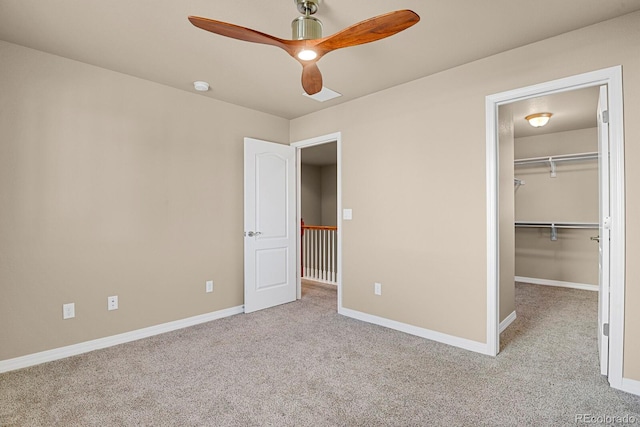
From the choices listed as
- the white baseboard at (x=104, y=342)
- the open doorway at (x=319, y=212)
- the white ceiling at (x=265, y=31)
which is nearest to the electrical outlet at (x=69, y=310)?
the white baseboard at (x=104, y=342)

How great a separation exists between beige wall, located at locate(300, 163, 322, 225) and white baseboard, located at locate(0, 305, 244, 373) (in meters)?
4.80

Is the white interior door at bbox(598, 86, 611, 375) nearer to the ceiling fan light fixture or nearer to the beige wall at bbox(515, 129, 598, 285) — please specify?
the ceiling fan light fixture

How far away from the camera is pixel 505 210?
3.35 meters

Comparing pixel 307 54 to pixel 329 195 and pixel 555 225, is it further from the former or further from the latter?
pixel 329 195

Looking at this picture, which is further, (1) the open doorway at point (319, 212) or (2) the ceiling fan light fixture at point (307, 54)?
(1) the open doorway at point (319, 212)

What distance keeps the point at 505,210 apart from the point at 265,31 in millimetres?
2806

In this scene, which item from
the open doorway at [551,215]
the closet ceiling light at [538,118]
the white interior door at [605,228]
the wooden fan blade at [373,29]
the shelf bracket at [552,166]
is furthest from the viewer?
the shelf bracket at [552,166]

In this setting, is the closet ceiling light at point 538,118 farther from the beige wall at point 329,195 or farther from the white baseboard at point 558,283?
the beige wall at point 329,195

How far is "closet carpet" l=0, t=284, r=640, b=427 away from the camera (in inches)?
74.9

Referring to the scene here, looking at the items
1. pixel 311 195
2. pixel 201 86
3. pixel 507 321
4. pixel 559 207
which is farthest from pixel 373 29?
pixel 311 195

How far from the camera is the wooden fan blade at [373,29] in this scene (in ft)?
4.79

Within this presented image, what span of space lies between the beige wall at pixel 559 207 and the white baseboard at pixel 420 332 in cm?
333

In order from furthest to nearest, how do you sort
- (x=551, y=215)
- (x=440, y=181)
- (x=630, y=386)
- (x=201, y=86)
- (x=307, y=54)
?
(x=551, y=215)
(x=201, y=86)
(x=440, y=181)
(x=630, y=386)
(x=307, y=54)

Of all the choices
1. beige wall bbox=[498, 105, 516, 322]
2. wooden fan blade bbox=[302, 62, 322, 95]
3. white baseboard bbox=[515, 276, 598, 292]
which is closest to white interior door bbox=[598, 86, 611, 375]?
beige wall bbox=[498, 105, 516, 322]
